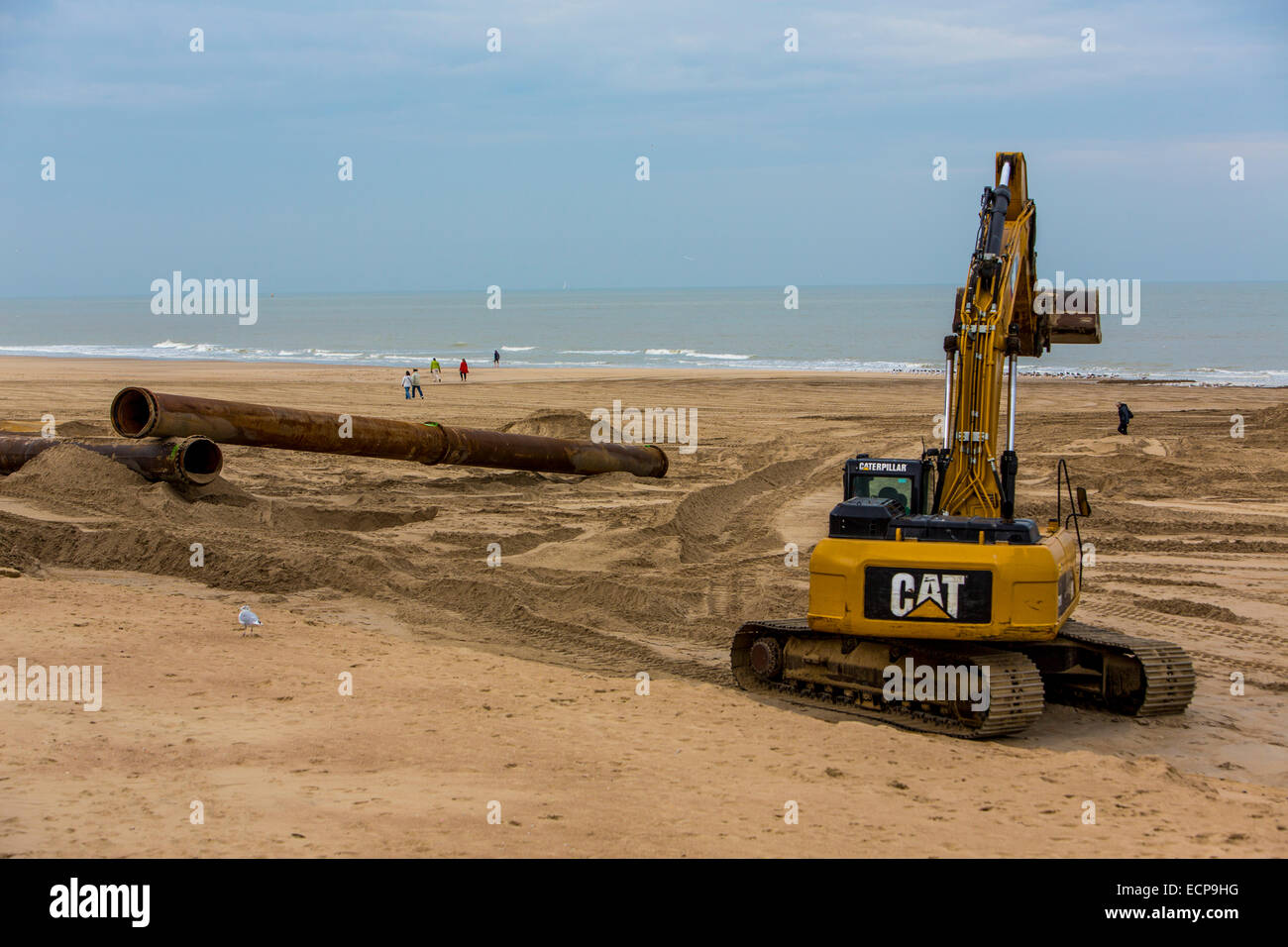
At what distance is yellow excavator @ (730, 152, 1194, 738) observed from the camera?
352 inches

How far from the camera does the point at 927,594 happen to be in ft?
29.4

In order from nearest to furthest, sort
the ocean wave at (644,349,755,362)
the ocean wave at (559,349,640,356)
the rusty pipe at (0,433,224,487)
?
the rusty pipe at (0,433,224,487), the ocean wave at (644,349,755,362), the ocean wave at (559,349,640,356)

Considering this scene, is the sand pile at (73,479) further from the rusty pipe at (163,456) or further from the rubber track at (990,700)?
the rubber track at (990,700)

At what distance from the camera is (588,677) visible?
9805mm

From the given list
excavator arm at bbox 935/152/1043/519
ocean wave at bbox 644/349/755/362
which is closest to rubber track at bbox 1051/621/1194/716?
excavator arm at bbox 935/152/1043/519

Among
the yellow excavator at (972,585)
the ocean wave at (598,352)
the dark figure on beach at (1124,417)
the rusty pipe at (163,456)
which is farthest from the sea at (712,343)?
the yellow excavator at (972,585)

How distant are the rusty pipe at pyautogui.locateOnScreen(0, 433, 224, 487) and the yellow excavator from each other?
893cm

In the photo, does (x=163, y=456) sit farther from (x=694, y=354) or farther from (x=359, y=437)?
(x=694, y=354)

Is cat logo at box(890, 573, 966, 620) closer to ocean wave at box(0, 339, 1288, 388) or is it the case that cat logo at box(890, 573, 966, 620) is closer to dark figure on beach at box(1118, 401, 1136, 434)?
dark figure on beach at box(1118, 401, 1136, 434)

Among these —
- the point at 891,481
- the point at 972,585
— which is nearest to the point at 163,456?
the point at 891,481

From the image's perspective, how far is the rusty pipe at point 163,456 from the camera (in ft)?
52.0

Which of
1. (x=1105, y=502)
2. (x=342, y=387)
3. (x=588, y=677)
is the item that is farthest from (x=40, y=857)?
(x=342, y=387)

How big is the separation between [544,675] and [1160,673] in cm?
497
